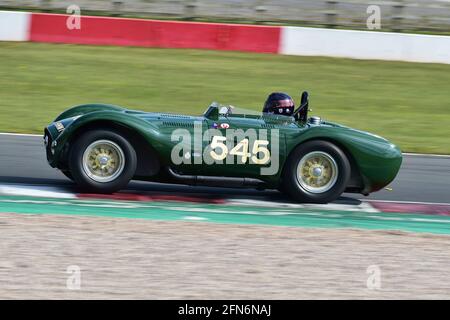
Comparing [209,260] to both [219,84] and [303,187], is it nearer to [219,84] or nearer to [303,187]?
[303,187]

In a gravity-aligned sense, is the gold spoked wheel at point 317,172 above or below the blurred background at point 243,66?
below

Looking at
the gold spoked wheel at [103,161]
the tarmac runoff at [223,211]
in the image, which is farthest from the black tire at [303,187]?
the gold spoked wheel at [103,161]

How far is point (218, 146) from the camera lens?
8609mm

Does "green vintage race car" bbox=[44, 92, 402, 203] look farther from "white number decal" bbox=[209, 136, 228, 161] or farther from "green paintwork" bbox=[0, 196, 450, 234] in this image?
"green paintwork" bbox=[0, 196, 450, 234]

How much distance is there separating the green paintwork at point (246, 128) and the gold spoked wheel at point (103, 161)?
213 millimetres

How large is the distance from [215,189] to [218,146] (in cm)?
129

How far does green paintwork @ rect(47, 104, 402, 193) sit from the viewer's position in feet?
28.0

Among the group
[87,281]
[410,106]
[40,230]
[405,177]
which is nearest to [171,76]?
[410,106]

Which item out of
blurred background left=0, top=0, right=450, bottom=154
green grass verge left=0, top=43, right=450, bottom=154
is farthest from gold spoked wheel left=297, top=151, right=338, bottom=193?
blurred background left=0, top=0, right=450, bottom=154

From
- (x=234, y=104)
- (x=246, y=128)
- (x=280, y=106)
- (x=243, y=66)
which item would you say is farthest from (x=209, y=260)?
(x=243, y=66)

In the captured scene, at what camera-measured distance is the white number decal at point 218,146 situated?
28.2ft

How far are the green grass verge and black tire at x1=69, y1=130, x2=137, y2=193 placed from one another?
4663 millimetres

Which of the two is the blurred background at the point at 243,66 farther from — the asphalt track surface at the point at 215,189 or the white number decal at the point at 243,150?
the white number decal at the point at 243,150

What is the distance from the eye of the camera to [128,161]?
8539 millimetres
